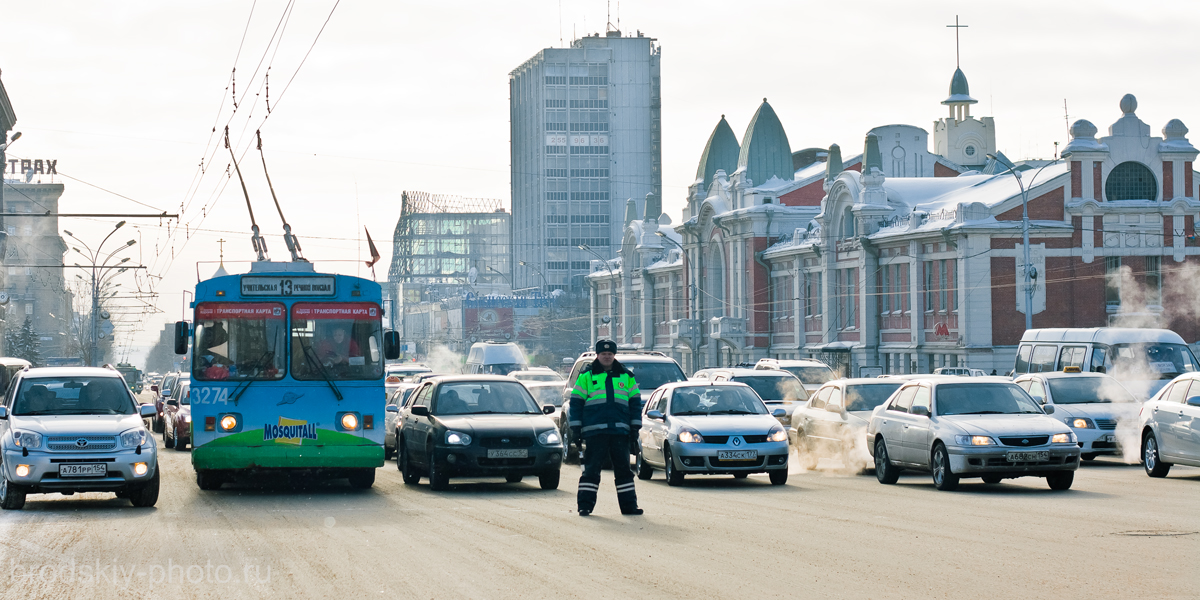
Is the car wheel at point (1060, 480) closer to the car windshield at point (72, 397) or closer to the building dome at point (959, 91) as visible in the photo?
the car windshield at point (72, 397)

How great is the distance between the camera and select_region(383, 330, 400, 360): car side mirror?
17.6 m

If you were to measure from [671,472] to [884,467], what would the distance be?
2.94 m

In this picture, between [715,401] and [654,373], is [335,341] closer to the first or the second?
[715,401]

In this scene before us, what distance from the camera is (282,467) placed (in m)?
17.8

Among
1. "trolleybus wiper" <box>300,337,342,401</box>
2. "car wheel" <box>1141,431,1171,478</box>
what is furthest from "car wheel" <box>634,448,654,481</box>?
"car wheel" <box>1141,431,1171,478</box>

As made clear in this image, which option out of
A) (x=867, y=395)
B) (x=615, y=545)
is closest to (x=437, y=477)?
(x=615, y=545)

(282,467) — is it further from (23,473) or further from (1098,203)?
(1098,203)

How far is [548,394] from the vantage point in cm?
2906

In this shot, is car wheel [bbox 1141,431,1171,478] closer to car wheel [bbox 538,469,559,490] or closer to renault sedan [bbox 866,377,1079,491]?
renault sedan [bbox 866,377,1079,491]

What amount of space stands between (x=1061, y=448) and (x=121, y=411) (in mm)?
11185

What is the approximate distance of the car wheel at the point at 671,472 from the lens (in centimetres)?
1909

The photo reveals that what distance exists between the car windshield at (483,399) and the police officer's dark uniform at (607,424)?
4567mm

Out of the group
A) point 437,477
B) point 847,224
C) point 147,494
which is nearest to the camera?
point 147,494

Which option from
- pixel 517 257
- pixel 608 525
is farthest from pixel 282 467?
pixel 517 257
